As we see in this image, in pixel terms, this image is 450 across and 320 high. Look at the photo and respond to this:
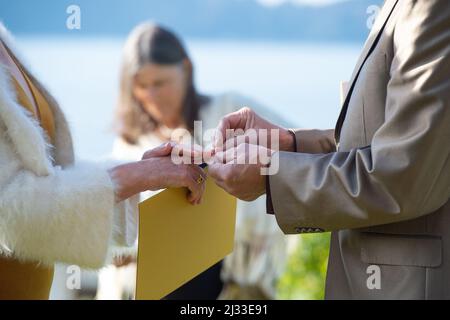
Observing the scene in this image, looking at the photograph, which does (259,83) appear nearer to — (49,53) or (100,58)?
(100,58)

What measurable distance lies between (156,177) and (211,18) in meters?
4.31

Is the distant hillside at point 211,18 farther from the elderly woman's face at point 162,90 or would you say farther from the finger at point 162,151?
the finger at point 162,151

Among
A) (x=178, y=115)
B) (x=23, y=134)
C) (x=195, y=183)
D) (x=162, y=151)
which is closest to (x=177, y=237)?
(x=195, y=183)

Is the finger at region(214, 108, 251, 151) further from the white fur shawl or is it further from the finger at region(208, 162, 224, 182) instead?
the white fur shawl

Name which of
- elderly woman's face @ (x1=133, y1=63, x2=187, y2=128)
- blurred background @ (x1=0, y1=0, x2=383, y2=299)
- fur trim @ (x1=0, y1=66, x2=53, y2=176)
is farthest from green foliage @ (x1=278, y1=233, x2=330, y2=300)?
fur trim @ (x1=0, y1=66, x2=53, y2=176)

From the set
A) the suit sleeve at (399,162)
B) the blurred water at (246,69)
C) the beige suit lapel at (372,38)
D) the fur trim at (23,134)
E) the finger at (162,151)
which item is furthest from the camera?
the blurred water at (246,69)

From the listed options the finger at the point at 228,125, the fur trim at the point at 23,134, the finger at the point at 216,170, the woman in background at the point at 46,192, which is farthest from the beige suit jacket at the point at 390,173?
the fur trim at the point at 23,134

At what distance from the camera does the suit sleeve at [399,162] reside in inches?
58.3

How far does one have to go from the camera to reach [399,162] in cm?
150

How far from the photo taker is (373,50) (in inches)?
64.2

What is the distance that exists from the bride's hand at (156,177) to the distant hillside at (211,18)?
3.78m

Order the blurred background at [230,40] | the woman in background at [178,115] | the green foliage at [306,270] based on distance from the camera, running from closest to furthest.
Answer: the woman in background at [178,115] < the green foliage at [306,270] < the blurred background at [230,40]

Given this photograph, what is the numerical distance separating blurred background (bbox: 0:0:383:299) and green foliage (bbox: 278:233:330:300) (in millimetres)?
1387
